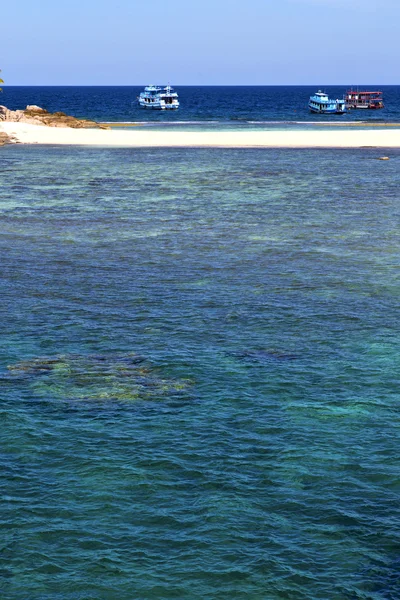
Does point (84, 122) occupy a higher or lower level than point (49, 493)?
higher

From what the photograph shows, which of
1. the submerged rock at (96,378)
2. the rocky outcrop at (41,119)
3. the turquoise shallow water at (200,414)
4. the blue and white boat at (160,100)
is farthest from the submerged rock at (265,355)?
the blue and white boat at (160,100)

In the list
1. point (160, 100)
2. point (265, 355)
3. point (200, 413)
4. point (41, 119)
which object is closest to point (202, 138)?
point (41, 119)

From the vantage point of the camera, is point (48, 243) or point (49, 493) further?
point (48, 243)

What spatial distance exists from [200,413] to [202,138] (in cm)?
8399

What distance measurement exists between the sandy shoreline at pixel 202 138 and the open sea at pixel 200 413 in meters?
52.3

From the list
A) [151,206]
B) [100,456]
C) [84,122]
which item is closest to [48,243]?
[151,206]

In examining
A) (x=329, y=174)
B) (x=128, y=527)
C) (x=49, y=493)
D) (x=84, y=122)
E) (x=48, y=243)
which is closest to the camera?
(x=128, y=527)

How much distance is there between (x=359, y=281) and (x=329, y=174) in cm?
3576

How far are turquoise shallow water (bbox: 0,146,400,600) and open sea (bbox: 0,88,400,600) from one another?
0.17 ft

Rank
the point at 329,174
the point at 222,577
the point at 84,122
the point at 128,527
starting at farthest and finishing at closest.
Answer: the point at 84,122 < the point at 329,174 < the point at 128,527 < the point at 222,577

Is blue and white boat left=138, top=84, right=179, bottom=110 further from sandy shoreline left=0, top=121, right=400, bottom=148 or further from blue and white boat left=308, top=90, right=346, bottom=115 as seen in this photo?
sandy shoreline left=0, top=121, right=400, bottom=148

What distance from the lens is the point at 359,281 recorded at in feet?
103

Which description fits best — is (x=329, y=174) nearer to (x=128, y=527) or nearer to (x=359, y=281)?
(x=359, y=281)

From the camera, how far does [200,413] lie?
62.7 ft
